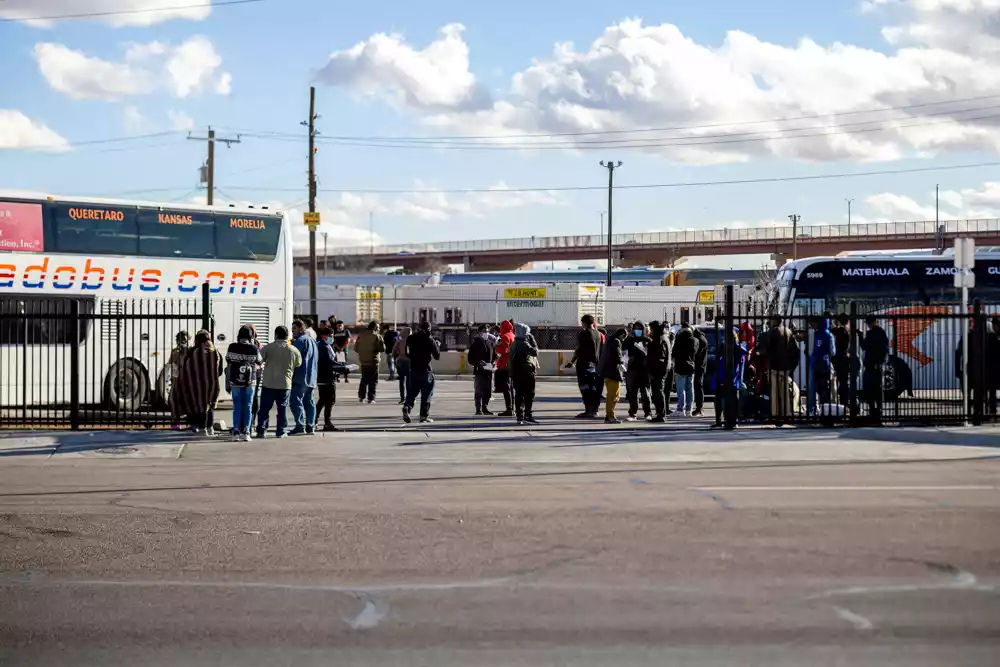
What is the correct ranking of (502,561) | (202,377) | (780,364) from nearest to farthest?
(502,561) < (202,377) < (780,364)

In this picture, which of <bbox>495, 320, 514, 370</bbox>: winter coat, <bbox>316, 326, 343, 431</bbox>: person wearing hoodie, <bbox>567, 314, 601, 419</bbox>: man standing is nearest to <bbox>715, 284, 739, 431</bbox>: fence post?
<bbox>567, 314, 601, 419</bbox>: man standing

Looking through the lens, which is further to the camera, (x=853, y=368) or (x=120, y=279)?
(x=120, y=279)

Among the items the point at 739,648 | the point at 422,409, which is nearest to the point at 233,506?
the point at 739,648

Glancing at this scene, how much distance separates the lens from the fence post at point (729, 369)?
16.6 m

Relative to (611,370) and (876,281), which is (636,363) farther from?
(876,281)

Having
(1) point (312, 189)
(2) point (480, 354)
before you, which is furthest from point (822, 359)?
(1) point (312, 189)

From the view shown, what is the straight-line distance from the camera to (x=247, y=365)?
15922 mm

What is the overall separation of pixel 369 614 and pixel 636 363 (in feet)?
41.7

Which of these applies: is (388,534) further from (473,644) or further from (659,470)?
(659,470)

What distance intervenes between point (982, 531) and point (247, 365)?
32.5 ft

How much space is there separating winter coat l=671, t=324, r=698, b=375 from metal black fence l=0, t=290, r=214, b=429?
24.1ft

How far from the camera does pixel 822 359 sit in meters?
18.0

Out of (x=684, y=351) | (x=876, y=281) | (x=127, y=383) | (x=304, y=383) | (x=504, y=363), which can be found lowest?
(x=127, y=383)

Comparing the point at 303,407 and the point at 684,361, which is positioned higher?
the point at 684,361
